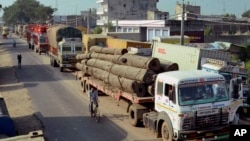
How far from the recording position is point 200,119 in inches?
473

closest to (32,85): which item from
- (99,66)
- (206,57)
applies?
(99,66)

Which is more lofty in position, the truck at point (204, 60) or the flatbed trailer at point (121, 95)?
the truck at point (204, 60)

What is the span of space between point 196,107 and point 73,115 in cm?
807

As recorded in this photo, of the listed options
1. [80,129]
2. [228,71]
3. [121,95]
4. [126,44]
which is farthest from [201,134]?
[126,44]

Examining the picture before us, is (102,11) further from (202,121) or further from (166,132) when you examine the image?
(202,121)

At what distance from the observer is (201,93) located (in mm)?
12219

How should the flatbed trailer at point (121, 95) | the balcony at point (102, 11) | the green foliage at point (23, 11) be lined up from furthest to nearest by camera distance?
1. the green foliage at point (23, 11)
2. the balcony at point (102, 11)
3. the flatbed trailer at point (121, 95)

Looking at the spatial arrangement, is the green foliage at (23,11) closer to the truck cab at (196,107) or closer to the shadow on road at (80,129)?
the shadow on road at (80,129)

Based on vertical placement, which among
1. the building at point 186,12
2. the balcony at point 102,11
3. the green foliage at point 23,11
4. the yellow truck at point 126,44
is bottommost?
the yellow truck at point 126,44

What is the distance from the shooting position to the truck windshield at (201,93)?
39.6 ft

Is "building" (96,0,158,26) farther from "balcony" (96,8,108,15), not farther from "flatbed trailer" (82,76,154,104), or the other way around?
"flatbed trailer" (82,76,154,104)

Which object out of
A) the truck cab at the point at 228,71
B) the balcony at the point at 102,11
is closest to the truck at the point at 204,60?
the truck cab at the point at 228,71

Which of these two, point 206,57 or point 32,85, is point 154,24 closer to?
point 32,85

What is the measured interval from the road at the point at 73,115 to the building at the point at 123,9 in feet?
249
